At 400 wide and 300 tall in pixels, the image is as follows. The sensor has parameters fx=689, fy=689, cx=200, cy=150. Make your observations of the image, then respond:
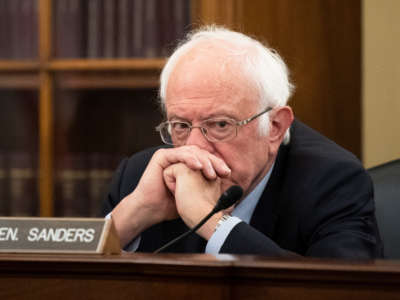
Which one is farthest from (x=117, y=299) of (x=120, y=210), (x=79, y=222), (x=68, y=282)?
(x=120, y=210)

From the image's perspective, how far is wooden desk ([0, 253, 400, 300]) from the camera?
924 millimetres

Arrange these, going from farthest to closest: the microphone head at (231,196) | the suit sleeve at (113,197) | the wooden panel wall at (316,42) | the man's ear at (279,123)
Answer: the wooden panel wall at (316,42), the suit sleeve at (113,197), the man's ear at (279,123), the microphone head at (231,196)

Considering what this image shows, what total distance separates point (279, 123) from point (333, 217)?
0.30 metres

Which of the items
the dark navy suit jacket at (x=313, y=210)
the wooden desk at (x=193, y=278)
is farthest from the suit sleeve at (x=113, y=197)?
the wooden desk at (x=193, y=278)

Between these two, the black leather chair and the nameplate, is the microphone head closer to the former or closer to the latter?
the nameplate

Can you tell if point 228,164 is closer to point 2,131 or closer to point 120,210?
point 120,210

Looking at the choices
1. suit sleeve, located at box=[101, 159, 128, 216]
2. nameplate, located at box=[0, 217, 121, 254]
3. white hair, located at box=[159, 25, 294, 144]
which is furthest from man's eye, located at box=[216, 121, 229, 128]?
nameplate, located at box=[0, 217, 121, 254]

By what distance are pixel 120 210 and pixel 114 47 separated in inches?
51.0

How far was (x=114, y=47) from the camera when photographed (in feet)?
9.37

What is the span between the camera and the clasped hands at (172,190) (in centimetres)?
163

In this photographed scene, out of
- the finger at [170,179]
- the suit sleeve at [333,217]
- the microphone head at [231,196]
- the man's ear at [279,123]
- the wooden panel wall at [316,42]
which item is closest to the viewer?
the microphone head at [231,196]

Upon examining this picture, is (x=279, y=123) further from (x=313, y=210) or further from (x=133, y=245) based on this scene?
(x=133, y=245)

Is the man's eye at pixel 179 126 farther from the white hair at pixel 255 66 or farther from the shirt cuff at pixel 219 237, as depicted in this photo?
the shirt cuff at pixel 219 237

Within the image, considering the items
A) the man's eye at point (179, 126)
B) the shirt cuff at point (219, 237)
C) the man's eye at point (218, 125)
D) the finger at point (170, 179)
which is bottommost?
the shirt cuff at point (219, 237)
